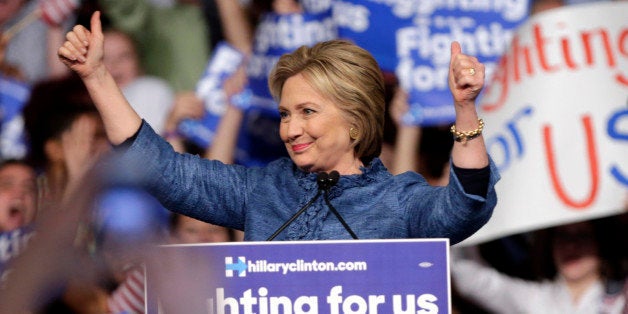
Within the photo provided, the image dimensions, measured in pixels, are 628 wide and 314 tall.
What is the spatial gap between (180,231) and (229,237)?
211 mm

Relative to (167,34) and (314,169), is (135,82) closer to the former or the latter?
(167,34)

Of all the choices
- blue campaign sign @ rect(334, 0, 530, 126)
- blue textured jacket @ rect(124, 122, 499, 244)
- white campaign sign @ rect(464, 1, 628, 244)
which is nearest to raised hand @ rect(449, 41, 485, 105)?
blue textured jacket @ rect(124, 122, 499, 244)

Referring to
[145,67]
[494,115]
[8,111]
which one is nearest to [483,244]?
[494,115]

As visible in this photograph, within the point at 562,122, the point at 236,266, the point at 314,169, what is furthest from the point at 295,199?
the point at 562,122

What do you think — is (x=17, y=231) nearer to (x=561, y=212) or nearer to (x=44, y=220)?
(x=561, y=212)

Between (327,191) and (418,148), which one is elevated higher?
(418,148)

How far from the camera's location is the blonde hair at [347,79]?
276 cm

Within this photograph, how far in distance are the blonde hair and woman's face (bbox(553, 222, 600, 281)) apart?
2.19 metres

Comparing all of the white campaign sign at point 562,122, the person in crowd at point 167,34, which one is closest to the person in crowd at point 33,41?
the person in crowd at point 167,34

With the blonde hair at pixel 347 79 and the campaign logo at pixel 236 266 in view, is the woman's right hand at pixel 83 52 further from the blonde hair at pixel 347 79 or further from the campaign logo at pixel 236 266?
the campaign logo at pixel 236 266

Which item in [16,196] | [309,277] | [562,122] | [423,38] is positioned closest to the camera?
[309,277]

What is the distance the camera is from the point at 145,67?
5543 millimetres

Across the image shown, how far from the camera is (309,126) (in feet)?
9.00

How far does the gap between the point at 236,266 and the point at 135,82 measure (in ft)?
10.2
